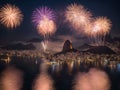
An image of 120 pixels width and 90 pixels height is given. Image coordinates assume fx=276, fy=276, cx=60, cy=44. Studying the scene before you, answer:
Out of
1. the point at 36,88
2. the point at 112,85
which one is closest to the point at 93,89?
the point at 112,85

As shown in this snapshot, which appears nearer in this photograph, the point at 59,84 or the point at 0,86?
the point at 0,86

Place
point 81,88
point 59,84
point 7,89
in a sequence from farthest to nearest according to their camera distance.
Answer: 1. point 59,84
2. point 81,88
3. point 7,89

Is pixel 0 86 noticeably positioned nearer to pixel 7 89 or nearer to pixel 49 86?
pixel 7 89

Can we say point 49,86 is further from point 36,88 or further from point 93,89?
point 93,89

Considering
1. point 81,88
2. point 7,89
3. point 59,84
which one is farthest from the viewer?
point 59,84

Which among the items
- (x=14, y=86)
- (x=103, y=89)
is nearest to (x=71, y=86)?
(x=103, y=89)

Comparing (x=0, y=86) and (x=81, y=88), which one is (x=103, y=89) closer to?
(x=81, y=88)

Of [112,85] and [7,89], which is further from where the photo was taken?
[112,85]

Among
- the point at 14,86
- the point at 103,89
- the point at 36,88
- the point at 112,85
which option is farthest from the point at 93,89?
the point at 14,86
